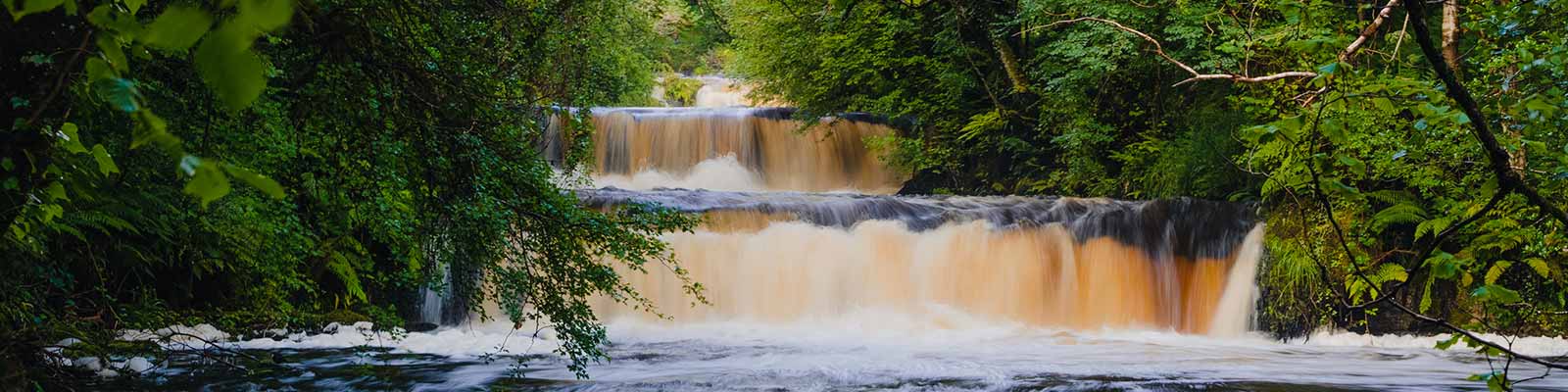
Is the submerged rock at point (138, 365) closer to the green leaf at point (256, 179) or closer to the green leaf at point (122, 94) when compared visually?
the green leaf at point (122, 94)

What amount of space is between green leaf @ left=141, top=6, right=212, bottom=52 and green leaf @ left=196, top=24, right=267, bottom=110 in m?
0.03

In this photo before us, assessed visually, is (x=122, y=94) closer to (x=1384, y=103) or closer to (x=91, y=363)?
(x=1384, y=103)

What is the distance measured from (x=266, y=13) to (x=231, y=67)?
0.06 metres

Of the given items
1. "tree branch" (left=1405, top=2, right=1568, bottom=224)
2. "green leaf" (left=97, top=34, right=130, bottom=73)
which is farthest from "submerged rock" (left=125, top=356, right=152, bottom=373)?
"tree branch" (left=1405, top=2, right=1568, bottom=224)

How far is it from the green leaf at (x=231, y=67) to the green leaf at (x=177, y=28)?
0.03 m

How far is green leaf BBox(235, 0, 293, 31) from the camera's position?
0.82 meters

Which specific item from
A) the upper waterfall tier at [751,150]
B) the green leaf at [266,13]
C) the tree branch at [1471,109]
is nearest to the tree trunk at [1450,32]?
the tree branch at [1471,109]

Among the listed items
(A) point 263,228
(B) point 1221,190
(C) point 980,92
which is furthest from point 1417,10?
(C) point 980,92

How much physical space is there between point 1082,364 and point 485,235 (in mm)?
6230

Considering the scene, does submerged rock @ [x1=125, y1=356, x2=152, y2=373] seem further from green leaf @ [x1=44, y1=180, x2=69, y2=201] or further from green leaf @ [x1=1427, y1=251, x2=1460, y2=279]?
green leaf @ [x1=1427, y1=251, x2=1460, y2=279]

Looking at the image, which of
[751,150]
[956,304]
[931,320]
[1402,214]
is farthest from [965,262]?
[751,150]

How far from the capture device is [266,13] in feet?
2.76

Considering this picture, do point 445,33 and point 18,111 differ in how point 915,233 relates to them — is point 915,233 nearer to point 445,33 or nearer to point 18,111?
point 445,33

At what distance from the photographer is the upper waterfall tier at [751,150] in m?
20.7
